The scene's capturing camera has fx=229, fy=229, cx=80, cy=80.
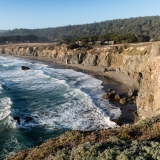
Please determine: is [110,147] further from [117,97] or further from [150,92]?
[117,97]

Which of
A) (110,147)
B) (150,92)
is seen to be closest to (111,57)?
(150,92)

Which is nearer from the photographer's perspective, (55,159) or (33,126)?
(55,159)

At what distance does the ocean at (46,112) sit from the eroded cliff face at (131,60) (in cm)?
488

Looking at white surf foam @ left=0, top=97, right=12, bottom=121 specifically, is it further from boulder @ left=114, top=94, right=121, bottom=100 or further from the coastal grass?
the coastal grass

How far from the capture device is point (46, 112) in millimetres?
29875

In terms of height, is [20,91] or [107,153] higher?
[107,153]

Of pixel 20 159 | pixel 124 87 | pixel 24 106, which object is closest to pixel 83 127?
pixel 24 106

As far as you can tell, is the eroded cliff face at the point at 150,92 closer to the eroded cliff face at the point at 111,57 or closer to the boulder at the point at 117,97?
the boulder at the point at 117,97

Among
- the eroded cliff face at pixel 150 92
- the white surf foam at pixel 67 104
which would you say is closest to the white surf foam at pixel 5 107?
the white surf foam at pixel 67 104

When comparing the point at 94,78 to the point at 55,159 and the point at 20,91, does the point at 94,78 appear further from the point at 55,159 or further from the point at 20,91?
the point at 55,159

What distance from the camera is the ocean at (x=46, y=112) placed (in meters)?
23.4

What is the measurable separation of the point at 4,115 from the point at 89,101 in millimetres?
12249

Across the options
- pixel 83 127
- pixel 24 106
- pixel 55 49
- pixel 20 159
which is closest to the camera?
pixel 20 159

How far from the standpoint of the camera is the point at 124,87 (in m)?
42.8
